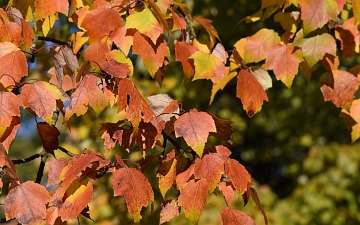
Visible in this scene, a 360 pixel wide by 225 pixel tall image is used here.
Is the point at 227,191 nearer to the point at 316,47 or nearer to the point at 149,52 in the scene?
the point at 149,52

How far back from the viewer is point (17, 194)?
100 cm

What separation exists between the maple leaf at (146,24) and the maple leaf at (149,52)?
3cm

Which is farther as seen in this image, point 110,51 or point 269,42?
point 269,42

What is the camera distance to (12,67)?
Answer: 111 cm

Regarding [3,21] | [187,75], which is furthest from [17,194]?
[187,75]

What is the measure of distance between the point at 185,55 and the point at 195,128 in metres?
0.34

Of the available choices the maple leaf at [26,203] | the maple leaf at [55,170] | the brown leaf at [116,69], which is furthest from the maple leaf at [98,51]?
the maple leaf at [26,203]

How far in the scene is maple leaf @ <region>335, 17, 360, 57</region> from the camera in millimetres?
1691

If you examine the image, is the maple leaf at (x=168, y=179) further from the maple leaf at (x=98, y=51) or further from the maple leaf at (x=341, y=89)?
the maple leaf at (x=341, y=89)

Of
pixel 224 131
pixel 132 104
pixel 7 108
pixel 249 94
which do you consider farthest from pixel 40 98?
pixel 249 94

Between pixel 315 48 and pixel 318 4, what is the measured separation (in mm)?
119

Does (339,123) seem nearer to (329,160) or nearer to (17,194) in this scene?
(329,160)

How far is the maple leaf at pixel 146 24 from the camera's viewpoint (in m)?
1.23

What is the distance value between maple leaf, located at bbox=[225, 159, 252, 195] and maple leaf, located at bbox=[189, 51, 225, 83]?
0.27m
